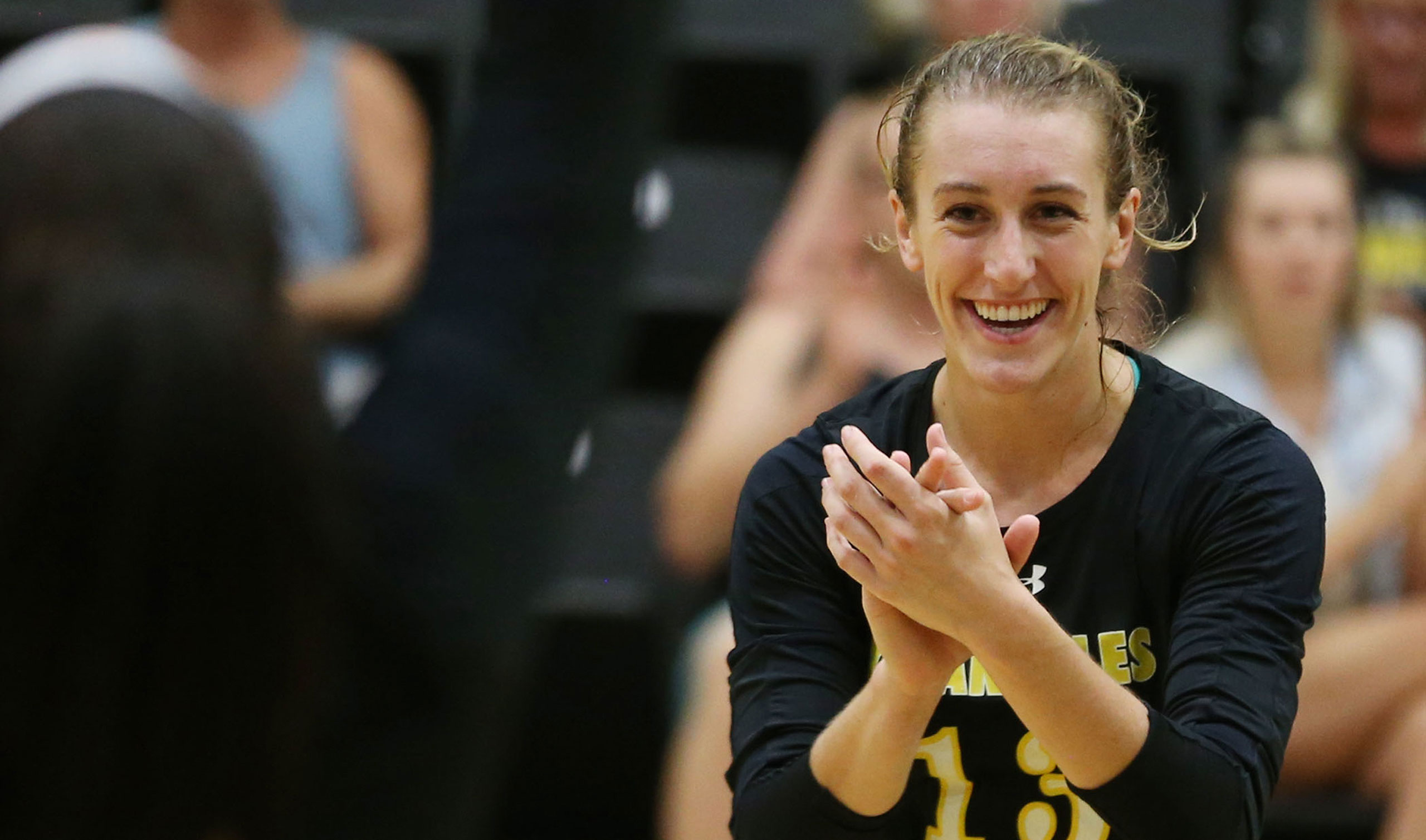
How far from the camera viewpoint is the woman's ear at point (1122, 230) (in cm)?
87

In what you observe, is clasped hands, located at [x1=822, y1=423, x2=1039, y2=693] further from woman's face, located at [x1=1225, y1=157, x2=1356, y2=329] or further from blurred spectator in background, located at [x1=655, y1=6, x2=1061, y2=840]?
woman's face, located at [x1=1225, y1=157, x2=1356, y2=329]

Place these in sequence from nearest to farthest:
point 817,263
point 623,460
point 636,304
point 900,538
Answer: point 900,538
point 817,263
point 623,460
point 636,304

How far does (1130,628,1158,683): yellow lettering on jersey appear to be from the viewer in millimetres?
938

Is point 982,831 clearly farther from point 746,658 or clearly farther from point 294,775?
point 294,775

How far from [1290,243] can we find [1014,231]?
697 mm

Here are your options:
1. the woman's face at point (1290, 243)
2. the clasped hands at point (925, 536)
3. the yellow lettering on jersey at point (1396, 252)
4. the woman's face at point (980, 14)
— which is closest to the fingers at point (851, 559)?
the clasped hands at point (925, 536)

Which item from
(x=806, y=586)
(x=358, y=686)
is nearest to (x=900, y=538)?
(x=806, y=586)

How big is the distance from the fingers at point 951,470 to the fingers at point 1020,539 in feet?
0.09

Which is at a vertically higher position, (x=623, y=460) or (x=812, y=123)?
(x=812, y=123)

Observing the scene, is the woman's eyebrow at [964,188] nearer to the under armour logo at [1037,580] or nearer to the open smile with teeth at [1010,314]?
the open smile with teeth at [1010,314]

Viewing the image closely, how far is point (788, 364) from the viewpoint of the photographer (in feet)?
4.06

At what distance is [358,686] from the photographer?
2.26 ft

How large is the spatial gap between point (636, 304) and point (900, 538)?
2.14 metres

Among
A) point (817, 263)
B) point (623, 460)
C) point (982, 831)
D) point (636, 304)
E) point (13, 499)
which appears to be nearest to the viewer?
point (13, 499)
